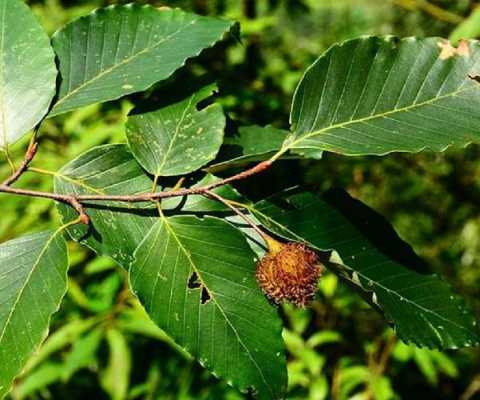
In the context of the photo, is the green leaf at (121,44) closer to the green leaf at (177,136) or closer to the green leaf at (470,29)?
the green leaf at (177,136)

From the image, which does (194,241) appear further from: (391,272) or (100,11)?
(100,11)

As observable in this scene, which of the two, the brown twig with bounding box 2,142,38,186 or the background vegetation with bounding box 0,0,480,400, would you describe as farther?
the background vegetation with bounding box 0,0,480,400

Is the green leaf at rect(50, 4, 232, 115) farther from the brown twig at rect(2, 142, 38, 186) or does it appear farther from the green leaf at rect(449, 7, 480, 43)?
the green leaf at rect(449, 7, 480, 43)

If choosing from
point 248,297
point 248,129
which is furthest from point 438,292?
point 248,129

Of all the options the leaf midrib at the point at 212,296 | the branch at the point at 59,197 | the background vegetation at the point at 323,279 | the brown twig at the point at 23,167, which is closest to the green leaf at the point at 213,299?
the leaf midrib at the point at 212,296

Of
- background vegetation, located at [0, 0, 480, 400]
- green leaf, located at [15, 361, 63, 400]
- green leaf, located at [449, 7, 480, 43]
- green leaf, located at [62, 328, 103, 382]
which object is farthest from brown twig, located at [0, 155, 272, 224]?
green leaf, located at [15, 361, 63, 400]

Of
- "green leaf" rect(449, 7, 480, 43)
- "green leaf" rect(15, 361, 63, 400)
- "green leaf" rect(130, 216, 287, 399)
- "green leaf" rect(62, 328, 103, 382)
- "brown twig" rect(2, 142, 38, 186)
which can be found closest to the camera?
"green leaf" rect(130, 216, 287, 399)

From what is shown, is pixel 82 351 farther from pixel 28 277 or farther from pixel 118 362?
pixel 28 277
